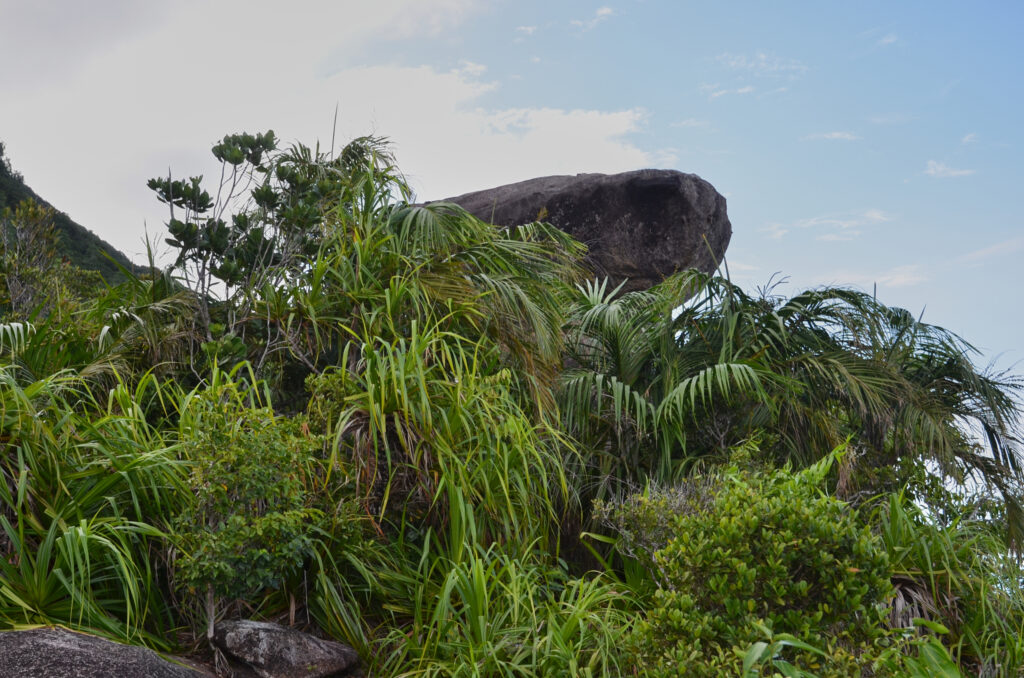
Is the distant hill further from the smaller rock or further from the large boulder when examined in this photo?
the smaller rock

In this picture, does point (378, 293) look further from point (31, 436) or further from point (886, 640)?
point (886, 640)

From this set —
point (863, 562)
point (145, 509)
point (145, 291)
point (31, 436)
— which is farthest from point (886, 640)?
point (145, 291)

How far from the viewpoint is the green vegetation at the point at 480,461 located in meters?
3.41

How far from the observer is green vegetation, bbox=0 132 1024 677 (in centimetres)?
341

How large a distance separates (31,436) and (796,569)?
3.53 meters

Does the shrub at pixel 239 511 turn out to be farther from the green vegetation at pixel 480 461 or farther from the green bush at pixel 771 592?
the green bush at pixel 771 592

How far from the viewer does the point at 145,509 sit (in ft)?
13.7

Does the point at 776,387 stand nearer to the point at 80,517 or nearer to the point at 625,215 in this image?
the point at 80,517

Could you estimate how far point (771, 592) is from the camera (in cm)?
316

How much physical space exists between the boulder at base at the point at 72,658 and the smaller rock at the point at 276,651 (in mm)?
322

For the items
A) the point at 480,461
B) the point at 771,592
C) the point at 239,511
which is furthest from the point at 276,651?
the point at 771,592

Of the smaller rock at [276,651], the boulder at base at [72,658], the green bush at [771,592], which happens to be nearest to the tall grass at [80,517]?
the boulder at base at [72,658]

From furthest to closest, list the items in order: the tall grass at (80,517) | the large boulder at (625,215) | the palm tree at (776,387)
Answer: the large boulder at (625,215) < the palm tree at (776,387) < the tall grass at (80,517)

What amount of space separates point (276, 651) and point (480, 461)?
142 cm
